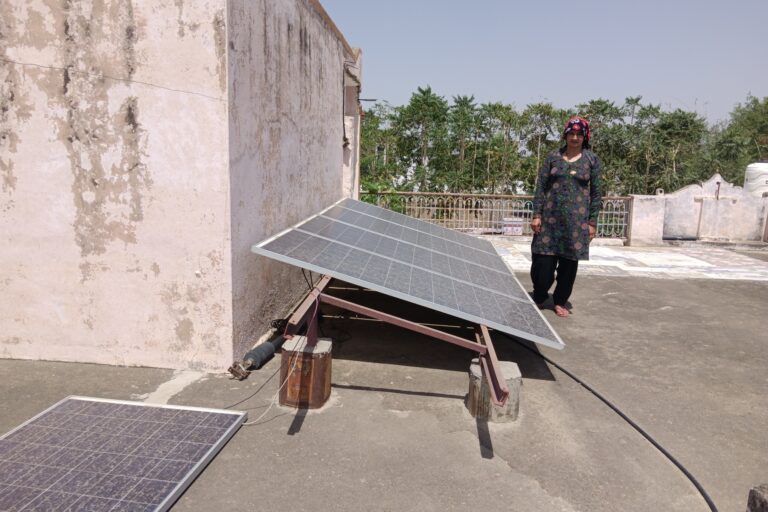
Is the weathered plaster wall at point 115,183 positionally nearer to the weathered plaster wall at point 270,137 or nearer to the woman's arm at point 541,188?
the weathered plaster wall at point 270,137

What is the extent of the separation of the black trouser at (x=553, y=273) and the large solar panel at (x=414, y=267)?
44 centimetres

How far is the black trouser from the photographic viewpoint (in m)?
6.14

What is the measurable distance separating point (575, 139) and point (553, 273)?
1.57 metres

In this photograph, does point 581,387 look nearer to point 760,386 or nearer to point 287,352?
point 760,386

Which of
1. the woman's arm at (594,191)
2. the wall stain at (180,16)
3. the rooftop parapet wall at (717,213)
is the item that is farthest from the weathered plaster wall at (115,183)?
the rooftop parapet wall at (717,213)

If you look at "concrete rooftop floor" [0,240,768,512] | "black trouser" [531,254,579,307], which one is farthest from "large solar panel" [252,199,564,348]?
"concrete rooftop floor" [0,240,768,512]

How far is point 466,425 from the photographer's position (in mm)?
3367

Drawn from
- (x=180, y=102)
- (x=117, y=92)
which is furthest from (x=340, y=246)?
(x=117, y=92)

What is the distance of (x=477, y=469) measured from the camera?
113 inches

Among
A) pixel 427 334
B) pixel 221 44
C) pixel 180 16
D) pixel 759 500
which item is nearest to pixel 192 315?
pixel 427 334

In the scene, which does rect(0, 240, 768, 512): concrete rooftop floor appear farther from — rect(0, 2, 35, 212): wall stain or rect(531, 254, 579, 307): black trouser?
rect(0, 2, 35, 212): wall stain

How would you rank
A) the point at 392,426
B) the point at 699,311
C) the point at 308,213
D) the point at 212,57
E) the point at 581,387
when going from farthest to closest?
the point at 699,311
the point at 308,213
the point at 581,387
the point at 212,57
the point at 392,426

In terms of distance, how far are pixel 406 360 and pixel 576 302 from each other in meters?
3.32

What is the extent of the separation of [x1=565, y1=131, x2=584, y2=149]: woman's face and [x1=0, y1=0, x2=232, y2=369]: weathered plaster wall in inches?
152
